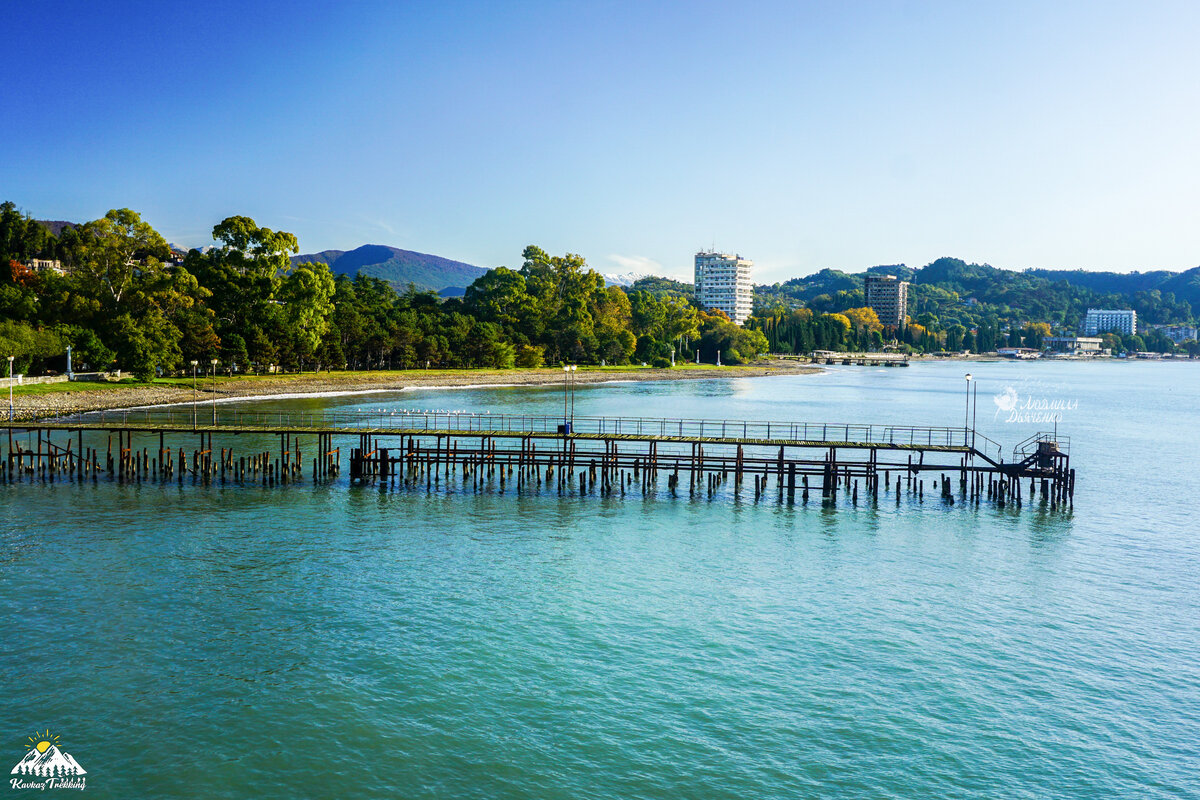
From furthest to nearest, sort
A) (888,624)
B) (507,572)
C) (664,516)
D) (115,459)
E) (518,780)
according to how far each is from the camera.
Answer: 1. (115,459)
2. (664,516)
3. (507,572)
4. (888,624)
5. (518,780)

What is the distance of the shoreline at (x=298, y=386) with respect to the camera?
76.4 meters

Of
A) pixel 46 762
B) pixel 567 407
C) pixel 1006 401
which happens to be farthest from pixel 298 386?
pixel 1006 401

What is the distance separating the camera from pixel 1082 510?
4684 centimetres

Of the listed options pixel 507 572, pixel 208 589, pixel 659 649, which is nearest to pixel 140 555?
pixel 208 589

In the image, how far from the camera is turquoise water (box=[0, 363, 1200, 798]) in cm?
1892

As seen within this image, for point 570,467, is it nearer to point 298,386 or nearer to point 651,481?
point 651,481

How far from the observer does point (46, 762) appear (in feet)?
60.1

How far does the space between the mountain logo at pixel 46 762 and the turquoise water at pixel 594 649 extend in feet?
0.98

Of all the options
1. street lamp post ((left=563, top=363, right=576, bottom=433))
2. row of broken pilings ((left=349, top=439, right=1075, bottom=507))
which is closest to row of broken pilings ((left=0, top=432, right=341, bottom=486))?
row of broken pilings ((left=349, top=439, right=1075, bottom=507))

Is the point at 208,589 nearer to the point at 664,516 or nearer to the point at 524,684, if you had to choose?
the point at 524,684

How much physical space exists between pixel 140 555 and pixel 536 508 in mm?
18964

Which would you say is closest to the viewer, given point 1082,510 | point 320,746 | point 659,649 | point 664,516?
point 320,746

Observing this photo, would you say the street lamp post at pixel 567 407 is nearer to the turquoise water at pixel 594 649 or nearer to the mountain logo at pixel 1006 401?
the turquoise water at pixel 594 649

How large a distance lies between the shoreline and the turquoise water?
38.3 metres
